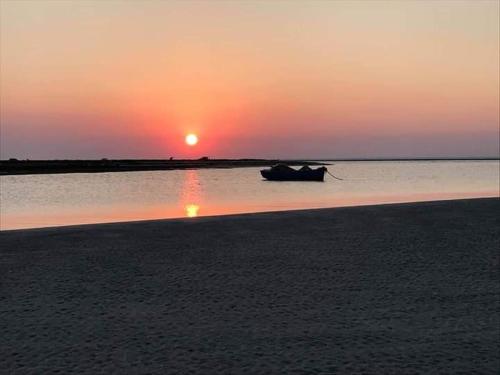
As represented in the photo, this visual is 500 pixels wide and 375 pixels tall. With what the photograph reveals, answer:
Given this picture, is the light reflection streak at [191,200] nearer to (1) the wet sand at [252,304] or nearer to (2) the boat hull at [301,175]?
(1) the wet sand at [252,304]

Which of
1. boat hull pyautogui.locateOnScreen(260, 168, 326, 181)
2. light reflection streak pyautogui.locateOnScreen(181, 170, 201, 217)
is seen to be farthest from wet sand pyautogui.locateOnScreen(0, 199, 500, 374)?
boat hull pyautogui.locateOnScreen(260, 168, 326, 181)

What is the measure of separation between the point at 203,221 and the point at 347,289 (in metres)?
12.8

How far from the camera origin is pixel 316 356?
627cm

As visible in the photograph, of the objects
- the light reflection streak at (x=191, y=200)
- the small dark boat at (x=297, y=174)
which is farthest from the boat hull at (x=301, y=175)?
the light reflection streak at (x=191, y=200)

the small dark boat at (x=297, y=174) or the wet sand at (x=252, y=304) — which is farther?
the small dark boat at (x=297, y=174)

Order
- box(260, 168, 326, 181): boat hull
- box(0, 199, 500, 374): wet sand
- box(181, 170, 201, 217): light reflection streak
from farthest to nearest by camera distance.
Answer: box(260, 168, 326, 181): boat hull < box(181, 170, 201, 217): light reflection streak < box(0, 199, 500, 374): wet sand

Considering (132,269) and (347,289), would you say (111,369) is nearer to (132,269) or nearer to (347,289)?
(347,289)

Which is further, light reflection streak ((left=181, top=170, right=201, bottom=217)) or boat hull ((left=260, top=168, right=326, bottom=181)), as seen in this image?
boat hull ((left=260, top=168, right=326, bottom=181))

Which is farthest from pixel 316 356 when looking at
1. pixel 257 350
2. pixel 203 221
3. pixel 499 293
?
pixel 203 221

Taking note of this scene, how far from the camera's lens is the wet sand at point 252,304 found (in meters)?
6.22

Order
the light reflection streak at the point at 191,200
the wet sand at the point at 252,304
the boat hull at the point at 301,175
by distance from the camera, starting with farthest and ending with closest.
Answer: the boat hull at the point at 301,175
the light reflection streak at the point at 191,200
the wet sand at the point at 252,304

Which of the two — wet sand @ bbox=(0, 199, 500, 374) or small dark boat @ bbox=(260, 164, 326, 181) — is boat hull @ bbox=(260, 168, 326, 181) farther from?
wet sand @ bbox=(0, 199, 500, 374)

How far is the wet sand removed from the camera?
6.22m

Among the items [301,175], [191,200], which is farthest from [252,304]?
[301,175]
